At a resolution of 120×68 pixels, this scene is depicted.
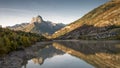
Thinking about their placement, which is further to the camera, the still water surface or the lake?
the still water surface

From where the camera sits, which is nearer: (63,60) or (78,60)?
(78,60)

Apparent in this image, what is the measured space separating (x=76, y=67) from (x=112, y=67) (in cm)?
891

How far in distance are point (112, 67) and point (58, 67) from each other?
13.4 meters

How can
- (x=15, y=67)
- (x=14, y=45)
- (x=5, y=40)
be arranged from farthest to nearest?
(x=14, y=45)
(x=5, y=40)
(x=15, y=67)

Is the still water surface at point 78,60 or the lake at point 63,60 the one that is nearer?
the lake at point 63,60

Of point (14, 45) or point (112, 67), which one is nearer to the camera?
point (112, 67)

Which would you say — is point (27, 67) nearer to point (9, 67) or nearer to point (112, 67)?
point (9, 67)

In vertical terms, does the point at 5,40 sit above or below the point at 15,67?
above

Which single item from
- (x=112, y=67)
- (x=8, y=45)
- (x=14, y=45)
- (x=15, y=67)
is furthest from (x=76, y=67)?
(x=14, y=45)

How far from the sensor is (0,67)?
53.6 m

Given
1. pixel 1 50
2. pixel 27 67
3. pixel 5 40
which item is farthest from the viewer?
pixel 5 40

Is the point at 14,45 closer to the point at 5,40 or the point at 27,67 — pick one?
the point at 5,40

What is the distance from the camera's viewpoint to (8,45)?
98375mm

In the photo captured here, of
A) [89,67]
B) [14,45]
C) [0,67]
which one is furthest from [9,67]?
[14,45]
